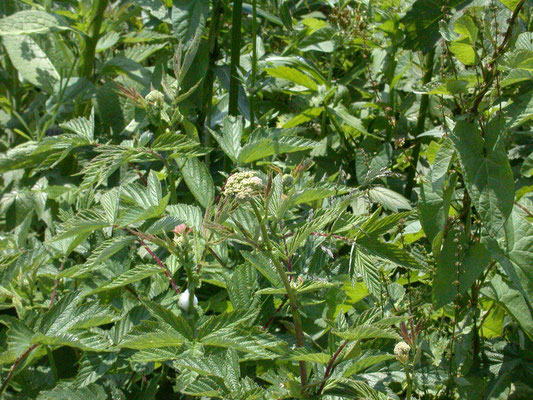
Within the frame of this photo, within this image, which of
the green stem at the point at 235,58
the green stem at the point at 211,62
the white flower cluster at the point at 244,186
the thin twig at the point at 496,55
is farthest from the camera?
the green stem at the point at 211,62

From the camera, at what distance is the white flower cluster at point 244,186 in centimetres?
95

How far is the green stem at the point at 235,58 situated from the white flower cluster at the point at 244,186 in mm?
743

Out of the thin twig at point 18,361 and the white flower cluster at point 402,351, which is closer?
the white flower cluster at point 402,351

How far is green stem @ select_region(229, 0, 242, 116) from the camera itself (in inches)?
66.2

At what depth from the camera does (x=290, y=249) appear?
1.11 m

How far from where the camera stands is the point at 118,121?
2098mm

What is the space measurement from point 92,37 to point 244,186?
4.61 ft

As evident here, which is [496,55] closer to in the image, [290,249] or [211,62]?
[290,249]

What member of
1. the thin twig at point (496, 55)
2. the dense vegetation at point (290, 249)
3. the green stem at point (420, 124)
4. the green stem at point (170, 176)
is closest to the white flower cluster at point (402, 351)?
the dense vegetation at point (290, 249)

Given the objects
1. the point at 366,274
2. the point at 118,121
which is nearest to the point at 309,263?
the point at 366,274

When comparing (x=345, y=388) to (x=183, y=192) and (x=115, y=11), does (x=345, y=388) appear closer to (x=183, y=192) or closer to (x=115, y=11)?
(x=183, y=192)

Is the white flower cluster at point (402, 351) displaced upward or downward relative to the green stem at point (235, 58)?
downward

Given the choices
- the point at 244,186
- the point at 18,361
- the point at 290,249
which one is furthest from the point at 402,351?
the point at 18,361

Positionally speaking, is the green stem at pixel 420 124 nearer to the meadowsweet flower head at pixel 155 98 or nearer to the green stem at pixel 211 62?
the green stem at pixel 211 62
